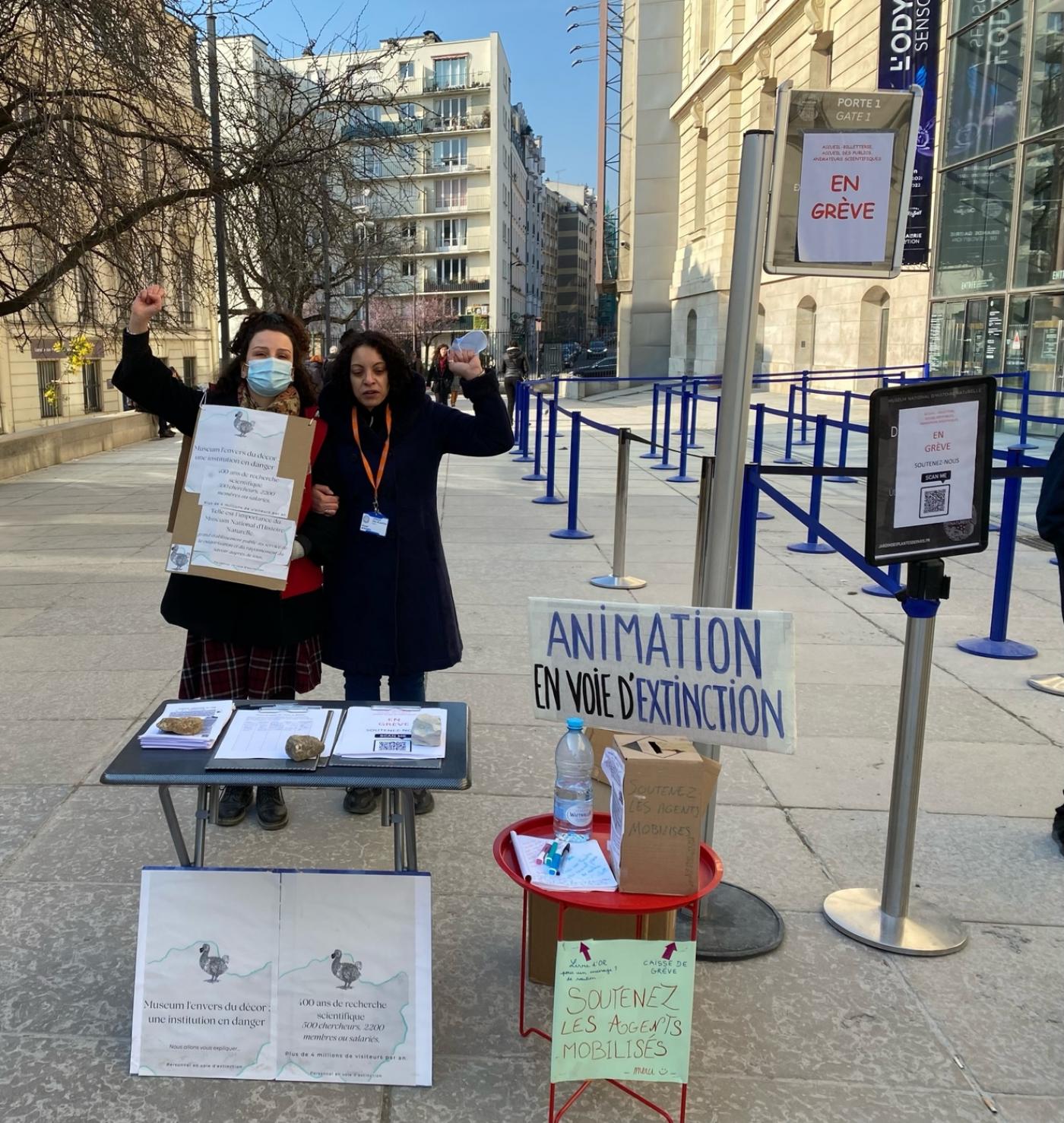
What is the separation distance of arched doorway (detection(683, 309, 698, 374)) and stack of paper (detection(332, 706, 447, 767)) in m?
36.9

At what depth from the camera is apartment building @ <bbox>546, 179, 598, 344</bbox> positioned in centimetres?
14650

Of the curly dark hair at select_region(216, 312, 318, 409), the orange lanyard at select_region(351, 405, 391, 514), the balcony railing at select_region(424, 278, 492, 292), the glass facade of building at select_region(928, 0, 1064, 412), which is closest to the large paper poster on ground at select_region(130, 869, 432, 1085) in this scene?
the orange lanyard at select_region(351, 405, 391, 514)

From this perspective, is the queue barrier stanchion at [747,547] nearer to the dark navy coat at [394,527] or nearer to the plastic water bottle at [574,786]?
the dark navy coat at [394,527]

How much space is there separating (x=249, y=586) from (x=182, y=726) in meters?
0.90

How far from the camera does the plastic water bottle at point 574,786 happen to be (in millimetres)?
2402

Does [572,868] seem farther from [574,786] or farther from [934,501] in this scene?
[934,501]

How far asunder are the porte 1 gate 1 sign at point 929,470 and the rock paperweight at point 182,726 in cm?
186

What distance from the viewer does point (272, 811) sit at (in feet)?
11.9

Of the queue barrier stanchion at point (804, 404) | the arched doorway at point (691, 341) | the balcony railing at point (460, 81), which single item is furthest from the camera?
the balcony railing at point (460, 81)

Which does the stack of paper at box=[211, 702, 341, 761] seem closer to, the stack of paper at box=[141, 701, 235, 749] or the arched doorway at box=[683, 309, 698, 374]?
the stack of paper at box=[141, 701, 235, 749]

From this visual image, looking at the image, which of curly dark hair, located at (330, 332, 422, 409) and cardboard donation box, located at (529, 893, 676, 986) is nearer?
cardboard donation box, located at (529, 893, 676, 986)

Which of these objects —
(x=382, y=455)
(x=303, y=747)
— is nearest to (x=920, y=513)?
(x=382, y=455)

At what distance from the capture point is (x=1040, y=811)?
3832 millimetres

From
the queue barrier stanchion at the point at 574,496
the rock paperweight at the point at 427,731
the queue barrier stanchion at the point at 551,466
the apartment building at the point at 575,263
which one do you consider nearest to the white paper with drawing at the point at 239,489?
the rock paperweight at the point at 427,731
